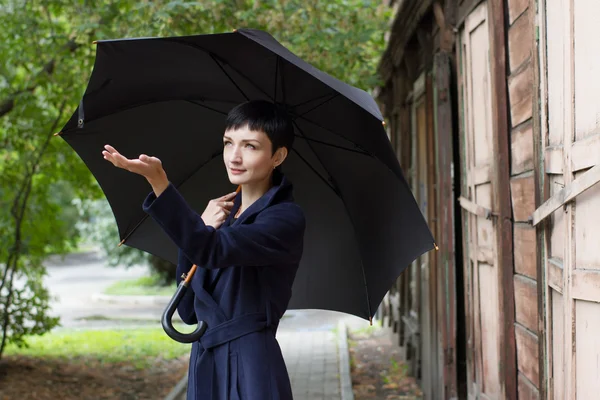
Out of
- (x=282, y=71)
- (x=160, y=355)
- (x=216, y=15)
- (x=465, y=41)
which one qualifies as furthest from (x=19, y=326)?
(x=282, y=71)

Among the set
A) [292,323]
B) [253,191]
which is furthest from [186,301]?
[292,323]

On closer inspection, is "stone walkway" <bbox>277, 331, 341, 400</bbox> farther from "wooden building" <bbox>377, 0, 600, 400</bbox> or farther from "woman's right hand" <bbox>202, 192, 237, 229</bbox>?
"woman's right hand" <bbox>202, 192, 237, 229</bbox>

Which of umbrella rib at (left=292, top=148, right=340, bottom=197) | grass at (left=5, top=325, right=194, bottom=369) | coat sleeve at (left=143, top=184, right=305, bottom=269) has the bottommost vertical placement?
grass at (left=5, top=325, right=194, bottom=369)

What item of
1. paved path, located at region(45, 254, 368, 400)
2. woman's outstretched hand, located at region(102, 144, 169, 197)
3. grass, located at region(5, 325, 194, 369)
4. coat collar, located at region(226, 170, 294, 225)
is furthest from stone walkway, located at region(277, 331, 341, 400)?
woman's outstretched hand, located at region(102, 144, 169, 197)

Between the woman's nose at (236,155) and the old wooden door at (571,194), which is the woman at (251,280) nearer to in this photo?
the woman's nose at (236,155)

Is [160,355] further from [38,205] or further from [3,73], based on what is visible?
[3,73]

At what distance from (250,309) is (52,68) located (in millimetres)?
7056

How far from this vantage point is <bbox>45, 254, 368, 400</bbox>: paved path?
8750mm

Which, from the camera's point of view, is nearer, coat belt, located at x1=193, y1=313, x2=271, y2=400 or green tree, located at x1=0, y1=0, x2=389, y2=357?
coat belt, located at x1=193, y1=313, x2=271, y2=400

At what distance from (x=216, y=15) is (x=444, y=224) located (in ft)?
10.2

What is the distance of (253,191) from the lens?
3.05 meters

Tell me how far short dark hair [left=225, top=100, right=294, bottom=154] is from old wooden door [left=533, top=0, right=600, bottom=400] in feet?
3.48

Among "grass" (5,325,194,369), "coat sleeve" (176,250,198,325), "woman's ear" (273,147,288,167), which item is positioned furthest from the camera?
"grass" (5,325,194,369)

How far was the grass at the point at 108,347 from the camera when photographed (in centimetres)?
1059
